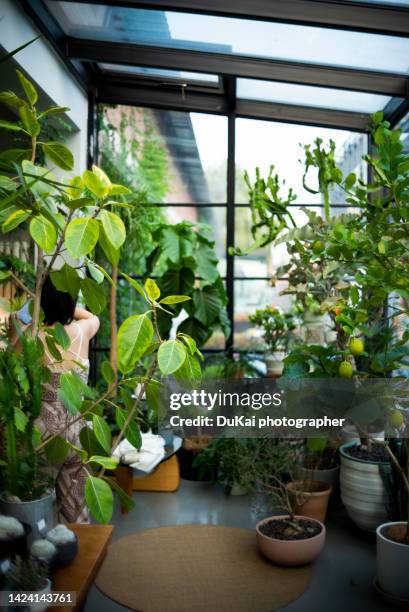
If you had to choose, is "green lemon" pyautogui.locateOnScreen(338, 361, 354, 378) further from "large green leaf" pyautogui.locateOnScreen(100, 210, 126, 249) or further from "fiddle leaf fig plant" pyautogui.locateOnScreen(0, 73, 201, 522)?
"large green leaf" pyautogui.locateOnScreen(100, 210, 126, 249)

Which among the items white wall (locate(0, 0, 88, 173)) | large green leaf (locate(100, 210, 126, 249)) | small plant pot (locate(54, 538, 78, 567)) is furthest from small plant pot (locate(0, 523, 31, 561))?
white wall (locate(0, 0, 88, 173))

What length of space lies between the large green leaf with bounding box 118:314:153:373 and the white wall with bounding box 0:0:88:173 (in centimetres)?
183

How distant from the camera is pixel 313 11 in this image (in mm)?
3531

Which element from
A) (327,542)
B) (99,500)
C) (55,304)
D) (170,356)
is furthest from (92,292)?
(327,542)

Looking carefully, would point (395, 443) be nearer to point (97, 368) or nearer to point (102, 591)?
point (102, 591)

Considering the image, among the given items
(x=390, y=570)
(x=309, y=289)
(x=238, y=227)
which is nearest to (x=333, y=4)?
(x=309, y=289)

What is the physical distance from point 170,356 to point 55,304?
3.94ft

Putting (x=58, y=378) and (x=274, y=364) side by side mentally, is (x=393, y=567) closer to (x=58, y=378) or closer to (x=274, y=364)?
(x=58, y=378)

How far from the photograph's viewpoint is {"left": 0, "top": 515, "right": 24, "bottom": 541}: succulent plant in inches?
55.4

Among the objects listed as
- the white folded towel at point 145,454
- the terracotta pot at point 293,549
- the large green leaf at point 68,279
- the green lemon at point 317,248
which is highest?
the green lemon at point 317,248

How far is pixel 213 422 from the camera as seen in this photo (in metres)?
4.88

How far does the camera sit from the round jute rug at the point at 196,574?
2766 millimetres

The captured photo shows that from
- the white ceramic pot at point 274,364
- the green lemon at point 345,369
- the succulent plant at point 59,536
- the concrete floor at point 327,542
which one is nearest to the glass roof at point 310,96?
the white ceramic pot at point 274,364

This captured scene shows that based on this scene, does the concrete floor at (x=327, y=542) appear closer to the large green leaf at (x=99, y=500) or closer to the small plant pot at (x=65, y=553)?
the small plant pot at (x=65, y=553)
